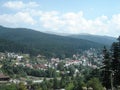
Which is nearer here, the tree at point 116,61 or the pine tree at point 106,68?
the pine tree at point 106,68

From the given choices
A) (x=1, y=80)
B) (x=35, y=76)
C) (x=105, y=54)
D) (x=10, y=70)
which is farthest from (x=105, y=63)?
(x=35, y=76)

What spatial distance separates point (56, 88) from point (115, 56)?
68094mm

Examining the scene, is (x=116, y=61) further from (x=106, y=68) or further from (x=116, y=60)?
(x=106, y=68)

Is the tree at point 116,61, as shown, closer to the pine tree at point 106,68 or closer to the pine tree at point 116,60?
the pine tree at point 116,60

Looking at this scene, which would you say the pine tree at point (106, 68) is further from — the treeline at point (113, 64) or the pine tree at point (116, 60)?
the pine tree at point (116, 60)

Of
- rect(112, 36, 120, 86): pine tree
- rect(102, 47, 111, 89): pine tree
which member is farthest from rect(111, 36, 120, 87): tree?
rect(102, 47, 111, 89): pine tree

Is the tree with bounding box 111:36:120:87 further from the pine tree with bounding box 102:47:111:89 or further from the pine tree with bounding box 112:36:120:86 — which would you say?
the pine tree with bounding box 102:47:111:89

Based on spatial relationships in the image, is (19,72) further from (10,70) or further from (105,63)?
(105,63)

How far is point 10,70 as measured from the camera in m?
157

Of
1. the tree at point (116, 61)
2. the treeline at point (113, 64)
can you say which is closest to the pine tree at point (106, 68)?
the treeline at point (113, 64)

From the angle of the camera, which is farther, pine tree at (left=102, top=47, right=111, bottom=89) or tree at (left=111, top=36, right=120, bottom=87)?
tree at (left=111, top=36, right=120, bottom=87)

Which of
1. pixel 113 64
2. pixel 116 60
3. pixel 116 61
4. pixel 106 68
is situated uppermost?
pixel 116 60

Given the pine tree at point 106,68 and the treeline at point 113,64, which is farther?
the treeline at point 113,64

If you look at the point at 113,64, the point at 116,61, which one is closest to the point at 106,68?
the point at 113,64
